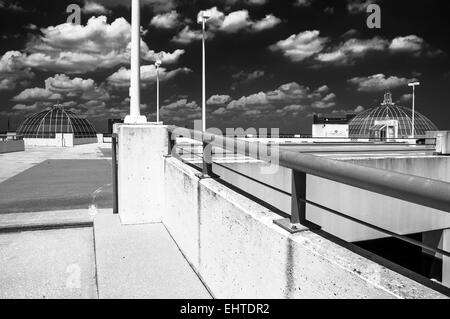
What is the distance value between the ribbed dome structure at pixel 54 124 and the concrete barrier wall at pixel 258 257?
81102 millimetres

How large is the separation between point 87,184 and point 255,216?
39.2ft

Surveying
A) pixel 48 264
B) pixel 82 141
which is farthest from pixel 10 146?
pixel 48 264

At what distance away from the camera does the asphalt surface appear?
9.84 metres

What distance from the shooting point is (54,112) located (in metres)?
85.7

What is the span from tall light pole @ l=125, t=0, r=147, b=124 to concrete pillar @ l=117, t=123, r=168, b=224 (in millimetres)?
384

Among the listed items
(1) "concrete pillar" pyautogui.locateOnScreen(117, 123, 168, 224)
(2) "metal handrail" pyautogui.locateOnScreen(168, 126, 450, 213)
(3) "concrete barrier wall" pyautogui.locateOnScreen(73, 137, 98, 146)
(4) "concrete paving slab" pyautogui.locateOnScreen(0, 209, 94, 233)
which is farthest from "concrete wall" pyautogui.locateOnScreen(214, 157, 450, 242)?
(3) "concrete barrier wall" pyautogui.locateOnScreen(73, 137, 98, 146)

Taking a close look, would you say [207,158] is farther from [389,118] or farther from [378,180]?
[389,118]

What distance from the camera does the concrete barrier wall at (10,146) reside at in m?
31.2

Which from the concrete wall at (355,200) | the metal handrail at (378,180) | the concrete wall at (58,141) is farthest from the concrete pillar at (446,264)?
the concrete wall at (58,141)

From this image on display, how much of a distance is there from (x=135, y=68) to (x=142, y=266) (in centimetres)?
415

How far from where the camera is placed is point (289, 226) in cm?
268

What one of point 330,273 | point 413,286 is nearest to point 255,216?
point 330,273

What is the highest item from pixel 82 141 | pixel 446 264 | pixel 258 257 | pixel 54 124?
pixel 54 124
